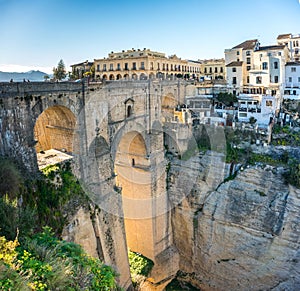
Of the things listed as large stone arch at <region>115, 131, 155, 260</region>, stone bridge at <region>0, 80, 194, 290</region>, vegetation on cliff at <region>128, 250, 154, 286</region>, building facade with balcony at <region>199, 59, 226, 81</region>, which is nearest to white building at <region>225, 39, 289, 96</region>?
stone bridge at <region>0, 80, 194, 290</region>

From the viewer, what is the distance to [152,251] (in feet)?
67.2

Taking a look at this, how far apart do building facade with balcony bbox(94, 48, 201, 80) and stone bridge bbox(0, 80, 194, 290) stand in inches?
242

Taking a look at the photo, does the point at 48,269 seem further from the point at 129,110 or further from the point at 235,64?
the point at 235,64

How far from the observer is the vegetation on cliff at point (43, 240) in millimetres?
5914

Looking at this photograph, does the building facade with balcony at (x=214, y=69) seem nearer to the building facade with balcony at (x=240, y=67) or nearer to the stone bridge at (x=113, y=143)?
the building facade with balcony at (x=240, y=67)

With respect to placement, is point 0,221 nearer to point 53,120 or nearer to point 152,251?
point 53,120

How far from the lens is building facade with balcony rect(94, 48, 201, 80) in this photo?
30873mm

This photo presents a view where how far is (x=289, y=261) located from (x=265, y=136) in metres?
7.67

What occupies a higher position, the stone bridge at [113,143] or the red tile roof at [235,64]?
the red tile roof at [235,64]

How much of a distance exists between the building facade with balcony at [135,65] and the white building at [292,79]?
1018cm

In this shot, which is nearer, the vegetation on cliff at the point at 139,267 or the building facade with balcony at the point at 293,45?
the vegetation on cliff at the point at 139,267

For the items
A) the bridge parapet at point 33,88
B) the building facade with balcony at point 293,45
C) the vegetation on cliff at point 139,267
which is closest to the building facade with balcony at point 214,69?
the building facade with balcony at point 293,45

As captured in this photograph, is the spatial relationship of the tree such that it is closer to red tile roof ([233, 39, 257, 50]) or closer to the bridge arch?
red tile roof ([233, 39, 257, 50])

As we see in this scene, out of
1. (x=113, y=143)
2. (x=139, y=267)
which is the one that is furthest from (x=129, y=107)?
(x=139, y=267)
